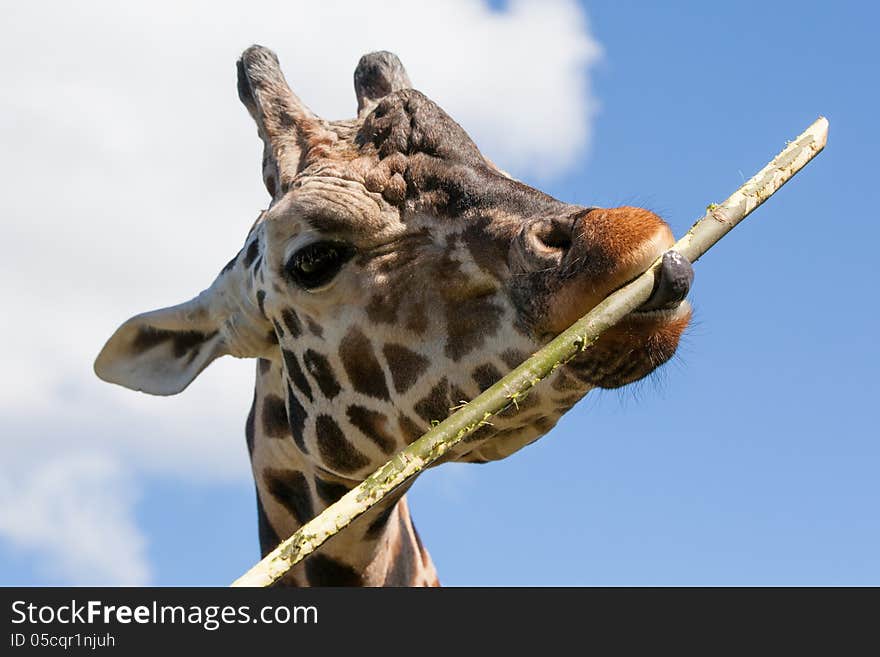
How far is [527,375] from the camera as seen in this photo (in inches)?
127

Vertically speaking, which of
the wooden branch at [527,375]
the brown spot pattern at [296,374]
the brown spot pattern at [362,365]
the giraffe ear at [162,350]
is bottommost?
the wooden branch at [527,375]

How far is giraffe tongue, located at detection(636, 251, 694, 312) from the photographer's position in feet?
12.1

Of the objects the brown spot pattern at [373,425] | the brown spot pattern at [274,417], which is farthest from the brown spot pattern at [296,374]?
the brown spot pattern at [274,417]

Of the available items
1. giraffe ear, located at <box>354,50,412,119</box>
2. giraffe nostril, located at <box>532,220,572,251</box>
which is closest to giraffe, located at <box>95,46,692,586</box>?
giraffe nostril, located at <box>532,220,572,251</box>

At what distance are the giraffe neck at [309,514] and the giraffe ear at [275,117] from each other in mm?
1132

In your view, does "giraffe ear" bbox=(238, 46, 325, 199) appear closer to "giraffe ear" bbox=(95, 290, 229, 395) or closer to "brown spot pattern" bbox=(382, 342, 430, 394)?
"giraffe ear" bbox=(95, 290, 229, 395)

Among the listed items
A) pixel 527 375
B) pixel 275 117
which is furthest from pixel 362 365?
pixel 527 375

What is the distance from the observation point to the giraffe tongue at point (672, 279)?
370cm

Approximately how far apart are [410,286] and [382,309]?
0.61ft

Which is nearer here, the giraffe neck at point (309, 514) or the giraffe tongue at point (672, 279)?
the giraffe tongue at point (672, 279)

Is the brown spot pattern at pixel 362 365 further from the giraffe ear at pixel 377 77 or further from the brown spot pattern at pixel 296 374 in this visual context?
the giraffe ear at pixel 377 77

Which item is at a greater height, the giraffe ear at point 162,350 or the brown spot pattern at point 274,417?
the giraffe ear at point 162,350
